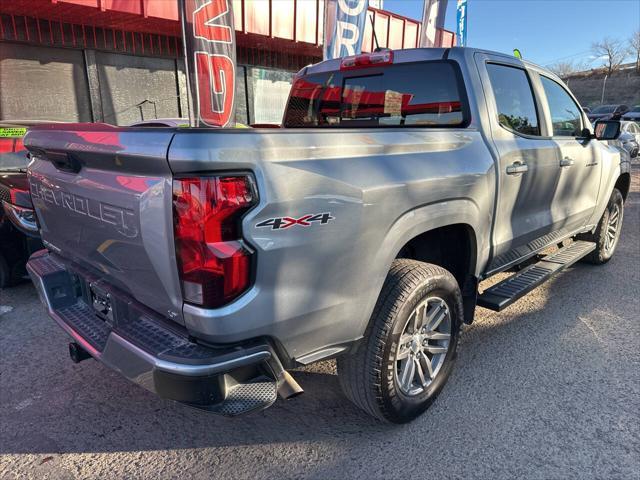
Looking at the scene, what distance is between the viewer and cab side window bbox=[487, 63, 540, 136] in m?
3.22

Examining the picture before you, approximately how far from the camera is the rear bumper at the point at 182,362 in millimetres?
1788

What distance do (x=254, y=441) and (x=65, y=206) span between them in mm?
1563

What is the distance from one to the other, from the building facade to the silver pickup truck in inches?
286

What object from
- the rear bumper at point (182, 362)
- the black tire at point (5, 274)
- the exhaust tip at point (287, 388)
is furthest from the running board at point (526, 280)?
the black tire at point (5, 274)

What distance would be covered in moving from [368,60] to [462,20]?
41.4ft

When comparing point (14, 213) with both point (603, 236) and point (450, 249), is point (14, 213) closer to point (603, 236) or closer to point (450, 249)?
point (450, 249)

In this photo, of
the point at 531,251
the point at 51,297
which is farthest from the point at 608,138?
the point at 51,297

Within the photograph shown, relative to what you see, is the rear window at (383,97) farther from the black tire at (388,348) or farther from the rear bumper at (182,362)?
the rear bumper at (182,362)

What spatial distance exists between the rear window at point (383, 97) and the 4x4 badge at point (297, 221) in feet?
4.97

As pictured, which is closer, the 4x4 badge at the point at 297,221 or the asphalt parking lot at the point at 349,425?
the 4x4 badge at the point at 297,221

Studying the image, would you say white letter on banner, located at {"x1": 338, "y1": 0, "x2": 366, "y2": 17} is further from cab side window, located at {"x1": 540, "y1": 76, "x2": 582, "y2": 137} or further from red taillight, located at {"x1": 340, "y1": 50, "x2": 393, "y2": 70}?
red taillight, located at {"x1": 340, "y1": 50, "x2": 393, "y2": 70}

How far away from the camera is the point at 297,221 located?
6.07 feet

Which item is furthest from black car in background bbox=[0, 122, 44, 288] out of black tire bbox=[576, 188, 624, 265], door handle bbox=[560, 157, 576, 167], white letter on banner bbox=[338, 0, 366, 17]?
white letter on banner bbox=[338, 0, 366, 17]

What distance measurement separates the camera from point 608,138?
4.34 metres
